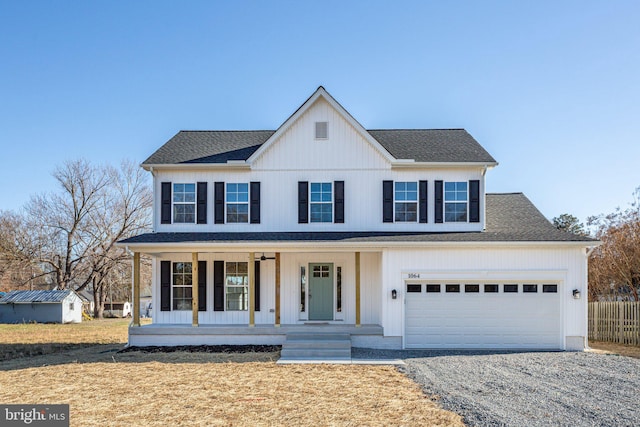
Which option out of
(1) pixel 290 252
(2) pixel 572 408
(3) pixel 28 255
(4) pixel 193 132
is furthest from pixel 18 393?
(3) pixel 28 255

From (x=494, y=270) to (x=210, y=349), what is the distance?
844 cm

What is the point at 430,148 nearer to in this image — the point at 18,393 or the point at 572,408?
the point at 572,408

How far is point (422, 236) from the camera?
15469mm

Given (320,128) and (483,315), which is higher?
(320,128)

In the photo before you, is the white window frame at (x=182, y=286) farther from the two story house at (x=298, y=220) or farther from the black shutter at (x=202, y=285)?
the black shutter at (x=202, y=285)

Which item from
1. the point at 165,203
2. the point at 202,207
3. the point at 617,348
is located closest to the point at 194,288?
the point at 202,207

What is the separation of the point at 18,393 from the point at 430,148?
13.5 meters

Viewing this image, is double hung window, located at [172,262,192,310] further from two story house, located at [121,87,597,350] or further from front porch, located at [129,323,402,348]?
front porch, located at [129,323,402,348]

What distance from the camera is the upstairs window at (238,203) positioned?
55.3 feet

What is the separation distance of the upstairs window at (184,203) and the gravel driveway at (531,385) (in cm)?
694

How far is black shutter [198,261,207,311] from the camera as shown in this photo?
16719 mm

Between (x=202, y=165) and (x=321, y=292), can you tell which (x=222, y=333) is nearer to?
(x=321, y=292)

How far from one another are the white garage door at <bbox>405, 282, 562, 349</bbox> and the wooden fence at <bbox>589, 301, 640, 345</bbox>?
4574 millimetres

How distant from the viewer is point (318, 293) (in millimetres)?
16688
